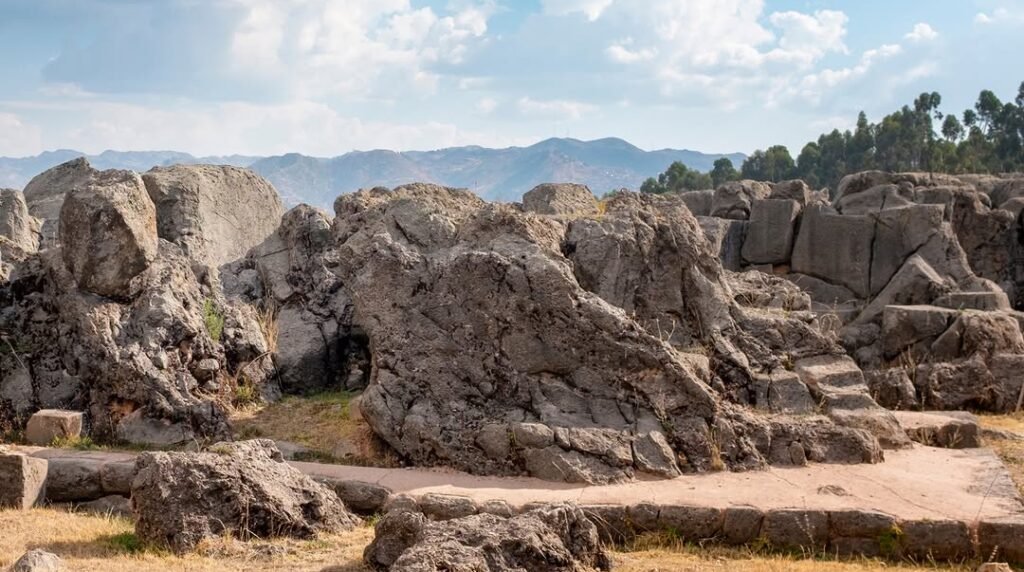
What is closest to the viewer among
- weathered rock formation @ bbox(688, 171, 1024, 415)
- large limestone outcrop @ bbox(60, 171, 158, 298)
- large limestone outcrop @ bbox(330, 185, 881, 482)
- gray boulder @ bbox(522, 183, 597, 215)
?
large limestone outcrop @ bbox(330, 185, 881, 482)

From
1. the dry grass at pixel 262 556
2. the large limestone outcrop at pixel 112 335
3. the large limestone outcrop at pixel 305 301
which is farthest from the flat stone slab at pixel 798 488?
the large limestone outcrop at pixel 305 301

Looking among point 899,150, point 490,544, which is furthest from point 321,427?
point 899,150

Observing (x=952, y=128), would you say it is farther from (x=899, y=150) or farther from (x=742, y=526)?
(x=742, y=526)

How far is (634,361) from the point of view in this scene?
13430mm

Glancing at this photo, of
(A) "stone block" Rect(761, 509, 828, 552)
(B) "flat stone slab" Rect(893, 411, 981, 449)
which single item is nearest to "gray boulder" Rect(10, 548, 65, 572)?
(A) "stone block" Rect(761, 509, 828, 552)

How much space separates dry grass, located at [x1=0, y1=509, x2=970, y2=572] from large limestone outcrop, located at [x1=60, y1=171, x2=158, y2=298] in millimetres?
5257

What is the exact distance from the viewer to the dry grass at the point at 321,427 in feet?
44.8

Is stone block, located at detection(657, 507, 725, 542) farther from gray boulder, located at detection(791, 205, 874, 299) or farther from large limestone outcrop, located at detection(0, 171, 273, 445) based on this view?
gray boulder, located at detection(791, 205, 874, 299)

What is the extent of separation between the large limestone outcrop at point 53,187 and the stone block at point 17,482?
15.5 metres

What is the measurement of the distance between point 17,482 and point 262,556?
11.3 ft

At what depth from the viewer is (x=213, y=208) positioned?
21984mm

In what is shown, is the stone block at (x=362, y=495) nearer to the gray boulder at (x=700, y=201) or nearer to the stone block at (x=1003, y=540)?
the stone block at (x=1003, y=540)

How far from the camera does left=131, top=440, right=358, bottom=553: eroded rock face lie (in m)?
10.0

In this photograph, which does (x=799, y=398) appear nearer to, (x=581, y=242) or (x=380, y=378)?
(x=581, y=242)
